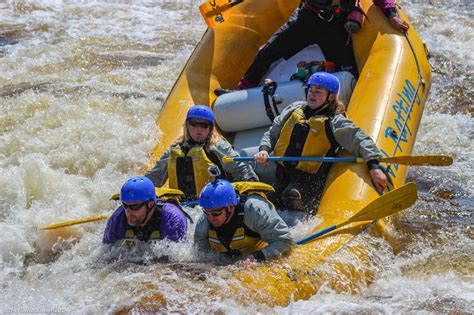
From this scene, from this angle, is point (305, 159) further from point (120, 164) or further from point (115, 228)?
point (120, 164)

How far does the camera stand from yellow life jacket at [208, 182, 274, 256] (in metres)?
3.99

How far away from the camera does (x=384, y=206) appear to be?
416 cm

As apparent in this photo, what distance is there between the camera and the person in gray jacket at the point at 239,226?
151 inches

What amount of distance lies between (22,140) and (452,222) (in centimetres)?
361

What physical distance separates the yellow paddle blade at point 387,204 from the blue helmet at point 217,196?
2.41ft

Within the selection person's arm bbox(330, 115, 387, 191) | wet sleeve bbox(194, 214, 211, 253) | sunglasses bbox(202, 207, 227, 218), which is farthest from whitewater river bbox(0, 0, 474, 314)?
person's arm bbox(330, 115, 387, 191)

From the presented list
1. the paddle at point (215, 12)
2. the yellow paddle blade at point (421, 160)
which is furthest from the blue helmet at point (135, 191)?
the paddle at point (215, 12)

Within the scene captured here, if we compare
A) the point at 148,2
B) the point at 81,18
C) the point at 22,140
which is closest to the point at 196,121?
the point at 22,140

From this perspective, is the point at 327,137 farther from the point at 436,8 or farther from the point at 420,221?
the point at 436,8

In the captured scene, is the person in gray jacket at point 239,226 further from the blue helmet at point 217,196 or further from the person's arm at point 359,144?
the person's arm at point 359,144

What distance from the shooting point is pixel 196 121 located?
4609mm

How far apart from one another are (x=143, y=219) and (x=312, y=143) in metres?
1.24

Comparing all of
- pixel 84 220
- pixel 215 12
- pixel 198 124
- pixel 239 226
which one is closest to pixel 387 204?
pixel 239 226

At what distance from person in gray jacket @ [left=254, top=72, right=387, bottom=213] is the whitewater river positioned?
0.61 meters
